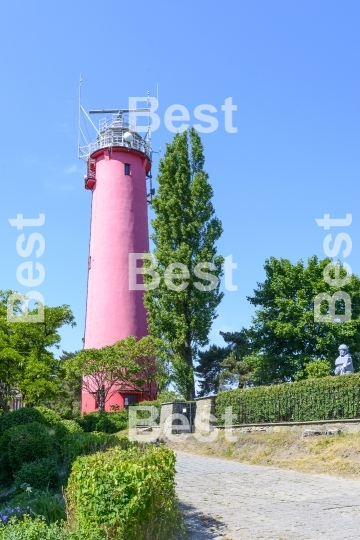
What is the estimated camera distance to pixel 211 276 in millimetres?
21578

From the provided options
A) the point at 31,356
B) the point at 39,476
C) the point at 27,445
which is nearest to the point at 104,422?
the point at 31,356

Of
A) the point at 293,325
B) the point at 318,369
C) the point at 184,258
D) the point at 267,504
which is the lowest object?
the point at 267,504

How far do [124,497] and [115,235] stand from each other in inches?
850

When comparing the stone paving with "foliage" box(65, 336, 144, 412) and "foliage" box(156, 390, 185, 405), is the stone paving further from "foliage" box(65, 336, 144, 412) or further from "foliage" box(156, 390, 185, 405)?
"foliage" box(65, 336, 144, 412)

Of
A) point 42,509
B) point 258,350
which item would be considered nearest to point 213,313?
point 258,350

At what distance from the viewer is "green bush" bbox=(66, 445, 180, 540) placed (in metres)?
5.00

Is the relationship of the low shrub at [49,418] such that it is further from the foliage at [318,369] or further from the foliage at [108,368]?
the foliage at [318,369]

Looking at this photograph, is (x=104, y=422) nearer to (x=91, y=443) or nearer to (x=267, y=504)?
(x=91, y=443)

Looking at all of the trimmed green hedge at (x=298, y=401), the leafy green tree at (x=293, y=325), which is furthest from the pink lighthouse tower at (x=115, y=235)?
the trimmed green hedge at (x=298, y=401)

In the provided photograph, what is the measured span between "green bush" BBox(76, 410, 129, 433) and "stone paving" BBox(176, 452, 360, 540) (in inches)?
427

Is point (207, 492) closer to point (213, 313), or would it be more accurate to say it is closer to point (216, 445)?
point (216, 445)

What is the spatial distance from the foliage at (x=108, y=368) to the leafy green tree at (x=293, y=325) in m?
4.84

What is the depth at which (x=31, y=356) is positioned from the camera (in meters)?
24.1

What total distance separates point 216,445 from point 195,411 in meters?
3.80
